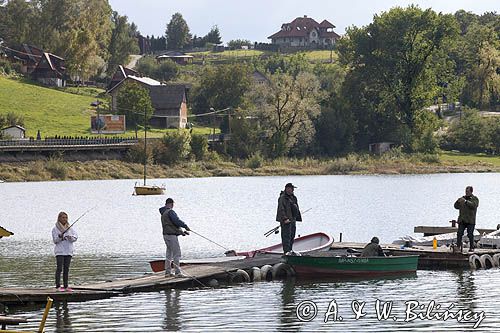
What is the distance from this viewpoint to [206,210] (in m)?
74.2

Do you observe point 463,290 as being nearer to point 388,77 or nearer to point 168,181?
point 168,181

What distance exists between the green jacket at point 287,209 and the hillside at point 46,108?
9549 centimetres

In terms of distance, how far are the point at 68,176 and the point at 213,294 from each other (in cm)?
8213

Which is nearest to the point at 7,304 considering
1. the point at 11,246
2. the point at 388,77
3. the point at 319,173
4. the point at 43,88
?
the point at 11,246

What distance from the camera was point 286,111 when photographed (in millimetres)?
128750

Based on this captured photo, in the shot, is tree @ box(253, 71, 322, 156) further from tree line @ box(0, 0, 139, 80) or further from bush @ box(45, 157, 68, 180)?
tree line @ box(0, 0, 139, 80)

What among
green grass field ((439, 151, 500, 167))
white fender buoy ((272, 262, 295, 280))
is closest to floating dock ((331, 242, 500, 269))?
white fender buoy ((272, 262, 295, 280))

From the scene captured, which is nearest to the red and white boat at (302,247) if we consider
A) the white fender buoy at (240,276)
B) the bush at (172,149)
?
the white fender buoy at (240,276)

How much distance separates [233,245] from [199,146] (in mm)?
74132

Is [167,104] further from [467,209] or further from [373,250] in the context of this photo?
[373,250]

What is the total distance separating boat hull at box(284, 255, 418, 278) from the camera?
35.6 meters

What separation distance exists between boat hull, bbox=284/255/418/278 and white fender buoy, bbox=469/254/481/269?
11.4 feet

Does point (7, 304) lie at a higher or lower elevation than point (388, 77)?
lower

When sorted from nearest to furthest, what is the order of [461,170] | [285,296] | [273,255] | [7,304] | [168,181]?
[7,304]
[285,296]
[273,255]
[168,181]
[461,170]
